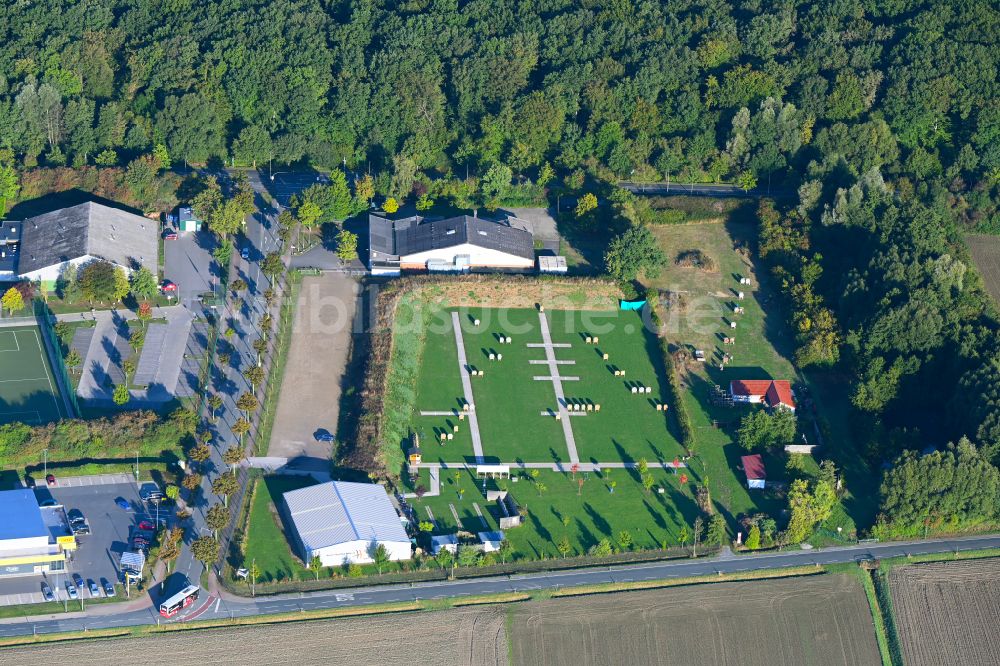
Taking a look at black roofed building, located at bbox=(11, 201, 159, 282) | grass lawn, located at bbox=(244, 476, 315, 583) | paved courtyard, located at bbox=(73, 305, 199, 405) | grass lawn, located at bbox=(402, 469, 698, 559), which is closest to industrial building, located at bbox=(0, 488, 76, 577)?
grass lawn, located at bbox=(244, 476, 315, 583)

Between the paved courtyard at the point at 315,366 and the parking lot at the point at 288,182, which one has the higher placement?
the parking lot at the point at 288,182

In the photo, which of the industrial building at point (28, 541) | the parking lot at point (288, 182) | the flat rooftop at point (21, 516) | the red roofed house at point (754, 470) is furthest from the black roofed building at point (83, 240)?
the red roofed house at point (754, 470)

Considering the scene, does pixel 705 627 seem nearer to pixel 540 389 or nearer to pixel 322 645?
A: pixel 322 645

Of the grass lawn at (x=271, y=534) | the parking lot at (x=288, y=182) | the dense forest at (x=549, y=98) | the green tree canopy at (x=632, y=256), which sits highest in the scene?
the dense forest at (x=549, y=98)

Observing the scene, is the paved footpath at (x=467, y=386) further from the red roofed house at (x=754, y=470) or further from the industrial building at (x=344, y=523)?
the red roofed house at (x=754, y=470)

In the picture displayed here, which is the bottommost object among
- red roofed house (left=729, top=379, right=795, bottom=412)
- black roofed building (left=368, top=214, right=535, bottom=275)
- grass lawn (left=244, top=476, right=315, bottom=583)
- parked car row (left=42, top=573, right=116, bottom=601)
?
parked car row (left=42, top=573, right=116, bottom=601)

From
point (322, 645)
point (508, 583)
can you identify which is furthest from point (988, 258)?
point (322, 645)

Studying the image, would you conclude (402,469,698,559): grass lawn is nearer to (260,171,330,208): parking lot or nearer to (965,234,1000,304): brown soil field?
(260,171,330,208): parking lot

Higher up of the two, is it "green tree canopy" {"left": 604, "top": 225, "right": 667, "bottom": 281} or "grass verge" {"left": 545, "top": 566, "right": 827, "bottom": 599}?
"green tree canopy" {"left": 604, "top": 225, "right": 667, "bottom": 281}

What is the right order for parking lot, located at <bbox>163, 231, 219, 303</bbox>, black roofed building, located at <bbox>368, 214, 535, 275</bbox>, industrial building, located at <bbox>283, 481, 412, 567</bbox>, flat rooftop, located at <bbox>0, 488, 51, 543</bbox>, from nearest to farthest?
flat rooftop, located at <bbox>0, 488, 51, 543</bbox>, industrial building, located at <bbox>283, 481, 412, 567</bbox>, parking lot, located at <bbox>163, 231, 219, 303</bbox>, black roofed building, located at <bbox>368, 214, 535, 275</bbox>
